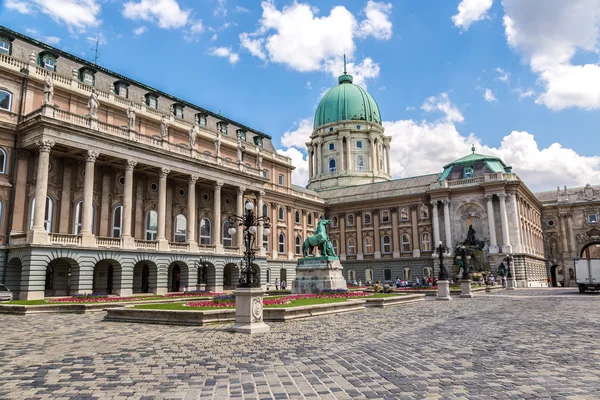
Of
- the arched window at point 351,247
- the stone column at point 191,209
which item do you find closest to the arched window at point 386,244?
the arched window at point 351,247

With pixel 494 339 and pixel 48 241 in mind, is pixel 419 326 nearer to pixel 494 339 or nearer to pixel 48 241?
pixel 494 339

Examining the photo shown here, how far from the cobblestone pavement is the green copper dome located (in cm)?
7950

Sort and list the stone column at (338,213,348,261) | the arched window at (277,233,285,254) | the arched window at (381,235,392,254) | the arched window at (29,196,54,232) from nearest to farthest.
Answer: the arched window at (29,196,54,232)
the arched window at (277,233,285,254)
the arched window at (381,235,392,254)
the stone column at (338,213,348,261)

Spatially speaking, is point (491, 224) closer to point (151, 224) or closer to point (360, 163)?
point (360, 163)

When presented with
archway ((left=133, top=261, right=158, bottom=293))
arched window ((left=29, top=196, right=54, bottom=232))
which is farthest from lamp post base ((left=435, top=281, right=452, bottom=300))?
arched window ((left=29, top=196, right=54, bottom=232))

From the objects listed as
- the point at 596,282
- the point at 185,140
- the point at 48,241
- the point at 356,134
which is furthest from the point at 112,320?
the point at 356,134

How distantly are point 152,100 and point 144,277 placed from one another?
60.4 ft

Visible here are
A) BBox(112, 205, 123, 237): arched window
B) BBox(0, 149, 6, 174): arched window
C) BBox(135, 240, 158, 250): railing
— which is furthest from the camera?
BBox(112, 205, 123, 237): arched window

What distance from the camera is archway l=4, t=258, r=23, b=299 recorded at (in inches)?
1279

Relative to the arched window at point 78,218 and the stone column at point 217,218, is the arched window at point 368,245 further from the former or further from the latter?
the arched window at point 78,218

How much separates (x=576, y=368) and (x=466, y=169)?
60201 millimetres

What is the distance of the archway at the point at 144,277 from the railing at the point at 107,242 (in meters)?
3.63

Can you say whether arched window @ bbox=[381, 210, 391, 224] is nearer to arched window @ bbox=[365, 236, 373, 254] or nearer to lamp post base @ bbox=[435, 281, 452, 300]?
arched window @ bbox=[365, 236, 373, 254]

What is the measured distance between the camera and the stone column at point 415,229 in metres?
65.8
